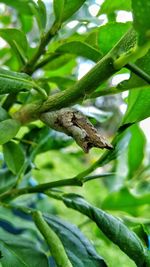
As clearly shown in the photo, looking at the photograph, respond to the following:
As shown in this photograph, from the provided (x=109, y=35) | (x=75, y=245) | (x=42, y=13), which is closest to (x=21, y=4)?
(x=42, y=13)

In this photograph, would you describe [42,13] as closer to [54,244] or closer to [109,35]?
[109,35]

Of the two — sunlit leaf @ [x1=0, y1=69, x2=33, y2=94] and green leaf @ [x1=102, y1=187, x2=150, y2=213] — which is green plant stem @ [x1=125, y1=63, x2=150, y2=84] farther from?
green leaf @ [x1=102, y1=187, x2=150, y2=213]

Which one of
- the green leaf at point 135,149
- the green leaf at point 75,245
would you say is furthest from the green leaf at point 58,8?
the green leaf at point 135,149

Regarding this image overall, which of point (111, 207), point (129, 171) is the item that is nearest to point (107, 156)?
point (111, 207)

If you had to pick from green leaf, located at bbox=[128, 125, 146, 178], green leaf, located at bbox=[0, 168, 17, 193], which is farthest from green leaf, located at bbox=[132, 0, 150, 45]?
green leaf, located at bbox=[128, 125, 146, 178]

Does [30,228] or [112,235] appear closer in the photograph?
[112,235]

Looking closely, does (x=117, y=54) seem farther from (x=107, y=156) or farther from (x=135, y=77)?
(x=107, y=156)
